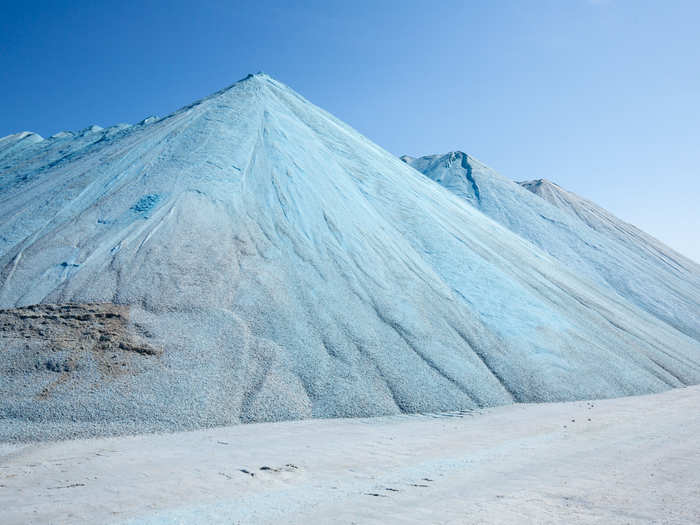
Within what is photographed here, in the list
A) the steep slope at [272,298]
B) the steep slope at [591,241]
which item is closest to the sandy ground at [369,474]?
the steep slope at [272,298]

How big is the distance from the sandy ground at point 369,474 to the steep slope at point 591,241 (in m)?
14.3

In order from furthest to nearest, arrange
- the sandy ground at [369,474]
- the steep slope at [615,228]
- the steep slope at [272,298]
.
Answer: the steep slope at [615,228], the steep slope at [272,298], the sandy ground at [369,474]

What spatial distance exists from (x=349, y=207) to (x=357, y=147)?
17.3ft

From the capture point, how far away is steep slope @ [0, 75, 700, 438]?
21.9 feet

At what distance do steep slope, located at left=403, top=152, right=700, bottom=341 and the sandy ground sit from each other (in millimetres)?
14339

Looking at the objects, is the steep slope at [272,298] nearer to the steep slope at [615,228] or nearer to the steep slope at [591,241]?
the steep slope at [591,241]

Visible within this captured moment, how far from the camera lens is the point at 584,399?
8.40 meters

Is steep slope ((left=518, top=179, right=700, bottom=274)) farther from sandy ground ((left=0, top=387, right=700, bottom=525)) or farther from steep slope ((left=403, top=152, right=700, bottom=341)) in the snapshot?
sandy ground ((left=0, top=387, right=700, bottom=525))

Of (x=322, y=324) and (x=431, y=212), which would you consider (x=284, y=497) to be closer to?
(x=322, y=324)

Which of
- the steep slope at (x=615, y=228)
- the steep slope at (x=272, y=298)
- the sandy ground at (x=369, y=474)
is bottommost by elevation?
the sandy ground at (x=369, y=474)

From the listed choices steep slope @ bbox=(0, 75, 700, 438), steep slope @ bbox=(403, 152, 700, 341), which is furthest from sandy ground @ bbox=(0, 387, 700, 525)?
steep slope @ bbox=(403, 152, 700, 341)

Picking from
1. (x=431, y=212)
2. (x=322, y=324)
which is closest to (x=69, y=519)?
(x=322, y=324)

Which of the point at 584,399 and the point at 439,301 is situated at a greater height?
the point at 439,301

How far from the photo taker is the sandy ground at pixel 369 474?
3.81 m
